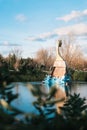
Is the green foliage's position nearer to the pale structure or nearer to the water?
the pale structure

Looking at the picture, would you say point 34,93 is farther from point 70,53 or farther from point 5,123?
point 70,53

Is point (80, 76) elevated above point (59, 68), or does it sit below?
below

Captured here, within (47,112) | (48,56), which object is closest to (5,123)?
(47,112)

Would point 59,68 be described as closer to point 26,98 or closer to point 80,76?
point 80,76

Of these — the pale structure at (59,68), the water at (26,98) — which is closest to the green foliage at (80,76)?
the pale structure at (59,68)

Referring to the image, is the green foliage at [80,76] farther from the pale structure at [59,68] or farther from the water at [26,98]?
the water at [26,98]

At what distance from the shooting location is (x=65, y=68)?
5066 cm

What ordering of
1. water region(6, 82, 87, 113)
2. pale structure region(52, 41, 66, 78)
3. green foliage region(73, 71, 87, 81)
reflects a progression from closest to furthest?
water region(6, 82, 87, 113) < pale structure region(52, 41, 66, 78) < green foliage region(73, 71, 87, 81)

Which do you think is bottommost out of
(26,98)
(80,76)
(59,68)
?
(80,76)

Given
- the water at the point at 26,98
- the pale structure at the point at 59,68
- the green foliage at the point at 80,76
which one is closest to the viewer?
the water at the point at 26,98

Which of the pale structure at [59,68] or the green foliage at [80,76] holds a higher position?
the pale structure at [59,68]

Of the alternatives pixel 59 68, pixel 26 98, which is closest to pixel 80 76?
pixel 59 68

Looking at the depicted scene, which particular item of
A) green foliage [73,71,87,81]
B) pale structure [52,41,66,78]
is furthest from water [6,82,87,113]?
green foliage [73,71,87,81]

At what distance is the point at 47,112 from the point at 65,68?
4815cm
